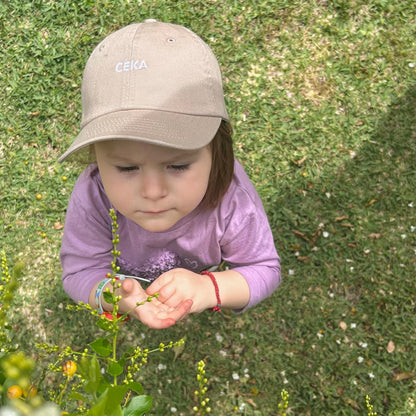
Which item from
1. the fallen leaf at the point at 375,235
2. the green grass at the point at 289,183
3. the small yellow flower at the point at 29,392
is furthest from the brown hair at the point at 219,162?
the fallen leaf at the point at 375,235

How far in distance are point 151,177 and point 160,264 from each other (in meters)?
0.97

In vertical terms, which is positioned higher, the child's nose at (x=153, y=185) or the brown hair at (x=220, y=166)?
the child's nose at (x=153, y=185)

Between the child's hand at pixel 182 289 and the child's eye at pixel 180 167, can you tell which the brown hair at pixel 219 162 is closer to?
the child's eye at pixel 180 167

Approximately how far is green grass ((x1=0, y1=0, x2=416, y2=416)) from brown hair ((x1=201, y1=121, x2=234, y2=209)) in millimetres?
1497

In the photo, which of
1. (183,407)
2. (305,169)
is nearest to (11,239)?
(183,407)

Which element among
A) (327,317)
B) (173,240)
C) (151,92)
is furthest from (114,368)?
(327,317)

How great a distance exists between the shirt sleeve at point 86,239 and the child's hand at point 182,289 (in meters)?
0.50

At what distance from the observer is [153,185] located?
1.59m

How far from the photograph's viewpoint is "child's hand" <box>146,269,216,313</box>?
1.86 m

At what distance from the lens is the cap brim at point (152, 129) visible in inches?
58.1

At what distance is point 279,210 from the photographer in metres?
3.58

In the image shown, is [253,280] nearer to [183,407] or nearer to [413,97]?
[183,407]

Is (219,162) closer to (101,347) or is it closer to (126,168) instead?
(126,168)

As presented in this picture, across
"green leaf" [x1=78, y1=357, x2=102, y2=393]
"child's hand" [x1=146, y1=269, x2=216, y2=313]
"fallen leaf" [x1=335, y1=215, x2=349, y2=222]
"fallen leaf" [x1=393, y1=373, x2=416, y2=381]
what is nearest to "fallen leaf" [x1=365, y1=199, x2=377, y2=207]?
"fallen leaf" [x1=335, y1=215, x2=349, y2=222]
